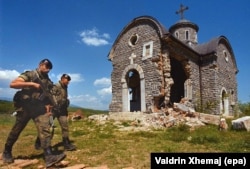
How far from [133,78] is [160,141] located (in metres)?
13.4

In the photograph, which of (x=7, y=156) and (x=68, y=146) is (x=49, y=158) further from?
(x=68, y=146)

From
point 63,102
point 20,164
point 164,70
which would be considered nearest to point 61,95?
point 63,102

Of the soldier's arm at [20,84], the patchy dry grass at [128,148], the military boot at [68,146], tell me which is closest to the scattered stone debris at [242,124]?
the patchy dry grass at [128,148]

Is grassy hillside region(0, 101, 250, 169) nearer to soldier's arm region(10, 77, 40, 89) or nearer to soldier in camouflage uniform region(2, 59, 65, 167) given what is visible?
soldier in camouflage uniform region(2, 59, 65, 167)

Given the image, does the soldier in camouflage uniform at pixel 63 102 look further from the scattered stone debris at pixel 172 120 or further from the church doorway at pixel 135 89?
the church doorway at pixel 135 89

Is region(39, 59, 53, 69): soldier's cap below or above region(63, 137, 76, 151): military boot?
above

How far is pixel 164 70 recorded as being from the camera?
1419 cm

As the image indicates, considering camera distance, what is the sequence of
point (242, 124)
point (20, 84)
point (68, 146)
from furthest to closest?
point (242, 124) < point (68, 146) < point (20, 84)

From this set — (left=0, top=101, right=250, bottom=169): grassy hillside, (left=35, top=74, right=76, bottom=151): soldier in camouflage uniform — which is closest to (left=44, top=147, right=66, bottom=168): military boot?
(left=0, top=101, right=250, bottom=169): grassy hillside

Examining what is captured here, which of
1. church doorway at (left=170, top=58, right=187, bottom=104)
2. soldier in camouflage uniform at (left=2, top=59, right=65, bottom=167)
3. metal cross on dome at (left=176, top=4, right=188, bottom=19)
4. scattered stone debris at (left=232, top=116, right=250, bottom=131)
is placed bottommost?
scattered stone debris at (left=232, top=116, right=250, bottom=131)

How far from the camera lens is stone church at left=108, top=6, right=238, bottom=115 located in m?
14.2

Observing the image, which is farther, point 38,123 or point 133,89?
point 133,89

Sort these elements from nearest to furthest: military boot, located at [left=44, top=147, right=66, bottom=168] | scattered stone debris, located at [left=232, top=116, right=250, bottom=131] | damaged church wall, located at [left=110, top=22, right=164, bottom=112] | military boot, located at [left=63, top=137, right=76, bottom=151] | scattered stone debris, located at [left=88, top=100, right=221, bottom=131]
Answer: military boot, located at [left=44, top=147, right=66, bottom=168] → military boot, located at [left=63, top=137, right=76, bottom=151] → scattered stone debris, located at [left=232, top=116, right=250, bottom=131] → scattered stone debris, located at [left=88, top=100, right=221, bottom=131] → damaged church wall, located at [left=110, top=22, right=164, bottom=112]

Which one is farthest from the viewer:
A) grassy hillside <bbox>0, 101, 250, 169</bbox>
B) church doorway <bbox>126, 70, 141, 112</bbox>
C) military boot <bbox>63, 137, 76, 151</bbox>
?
church doorway <bbox>126, 70, 141, 112</bbox>
